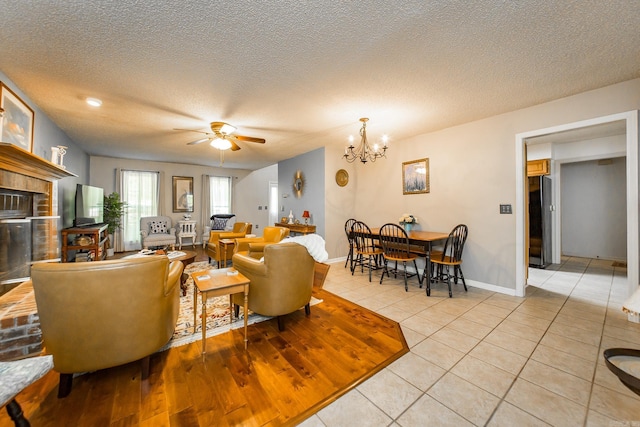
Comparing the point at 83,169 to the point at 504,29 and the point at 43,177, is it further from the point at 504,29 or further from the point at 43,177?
the point at 504,29

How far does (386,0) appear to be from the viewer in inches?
59.2

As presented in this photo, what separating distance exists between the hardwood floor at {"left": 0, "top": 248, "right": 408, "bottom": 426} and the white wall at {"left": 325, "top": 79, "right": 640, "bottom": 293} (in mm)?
2136

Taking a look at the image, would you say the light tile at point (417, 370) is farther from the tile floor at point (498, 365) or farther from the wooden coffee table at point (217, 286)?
the wooden coffee table at point (217, 286)

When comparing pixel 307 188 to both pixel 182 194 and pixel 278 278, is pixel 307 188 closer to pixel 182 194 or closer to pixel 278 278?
pixel 278 278

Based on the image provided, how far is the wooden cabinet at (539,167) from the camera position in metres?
4.77

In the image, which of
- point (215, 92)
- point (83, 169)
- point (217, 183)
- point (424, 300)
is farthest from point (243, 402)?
point (217, 183)

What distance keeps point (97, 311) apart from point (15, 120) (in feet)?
8.58

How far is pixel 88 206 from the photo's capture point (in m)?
4.51

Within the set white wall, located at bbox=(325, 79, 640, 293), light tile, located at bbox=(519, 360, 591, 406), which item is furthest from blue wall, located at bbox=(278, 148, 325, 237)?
light tile, located at bbox=(519, 360, 591, 406)

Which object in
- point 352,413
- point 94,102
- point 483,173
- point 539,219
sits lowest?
point 352,413

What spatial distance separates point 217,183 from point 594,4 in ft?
26.4

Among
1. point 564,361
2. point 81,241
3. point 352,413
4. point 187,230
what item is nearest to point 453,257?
point 564,361

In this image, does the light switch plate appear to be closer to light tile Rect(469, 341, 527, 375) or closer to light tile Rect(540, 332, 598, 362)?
light tile Rect(540, 332, 598, 362)

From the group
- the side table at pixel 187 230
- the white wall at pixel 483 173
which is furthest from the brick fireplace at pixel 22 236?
the white wall at pixel 483 173
